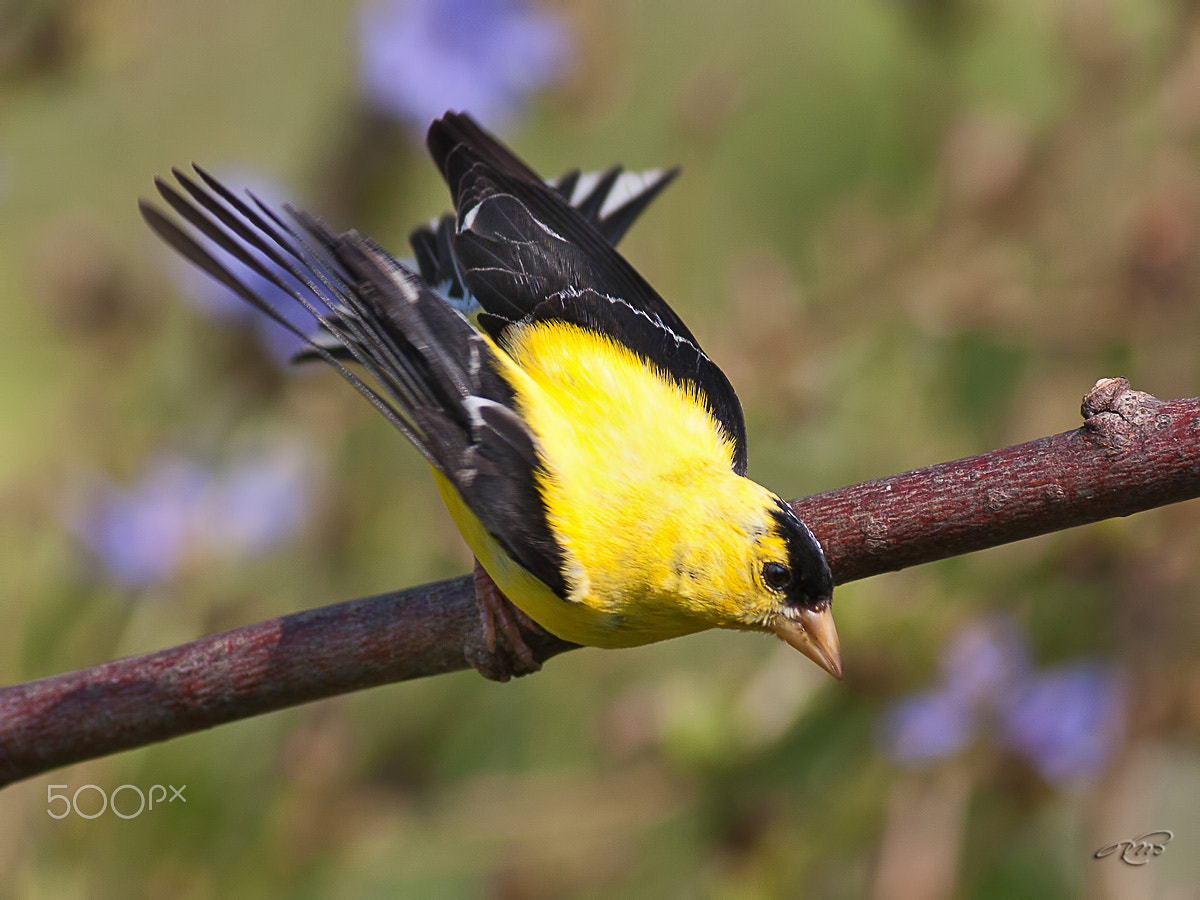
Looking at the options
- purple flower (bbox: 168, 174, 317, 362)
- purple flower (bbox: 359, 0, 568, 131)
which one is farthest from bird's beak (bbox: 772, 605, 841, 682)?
purple flower (bbox: 359, 0, 568, 131)

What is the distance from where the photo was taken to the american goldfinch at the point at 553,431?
1.60 m

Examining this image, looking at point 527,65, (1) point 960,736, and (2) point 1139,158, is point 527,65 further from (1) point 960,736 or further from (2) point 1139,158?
(1) point 960,736

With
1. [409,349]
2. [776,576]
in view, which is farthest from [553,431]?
[776,576]

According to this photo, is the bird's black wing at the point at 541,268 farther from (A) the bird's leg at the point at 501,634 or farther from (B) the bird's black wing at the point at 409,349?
(A) the bird's leg at the point at 501,634

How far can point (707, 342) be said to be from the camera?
2.50 m

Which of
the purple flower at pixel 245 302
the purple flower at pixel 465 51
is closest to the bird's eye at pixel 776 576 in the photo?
the purple flower at pixel 245 302

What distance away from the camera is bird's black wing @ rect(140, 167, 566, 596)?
1575 mm

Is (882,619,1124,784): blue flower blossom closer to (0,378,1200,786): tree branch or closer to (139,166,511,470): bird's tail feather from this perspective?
(0,378,1200,786): tree branch

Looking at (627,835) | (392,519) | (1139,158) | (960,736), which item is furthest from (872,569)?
(1139,158)

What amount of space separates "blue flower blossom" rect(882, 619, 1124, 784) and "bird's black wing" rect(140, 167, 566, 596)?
666 millimetres

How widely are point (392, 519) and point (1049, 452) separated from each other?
1366 millimetres

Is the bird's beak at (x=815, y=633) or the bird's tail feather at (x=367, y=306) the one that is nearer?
the bird's tail feather at (x=367, y=306)
